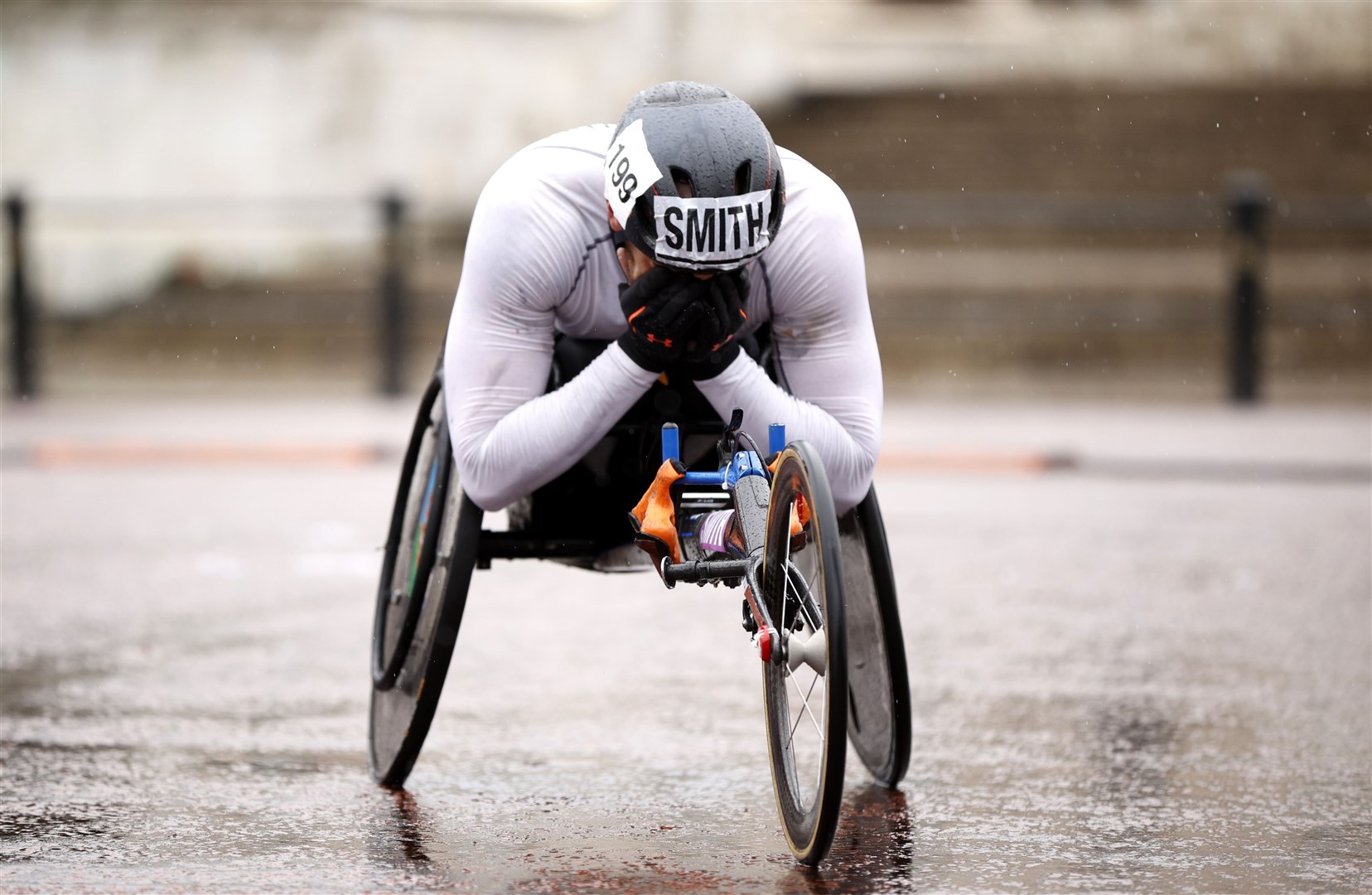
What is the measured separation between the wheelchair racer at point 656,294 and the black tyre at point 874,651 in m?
0.19

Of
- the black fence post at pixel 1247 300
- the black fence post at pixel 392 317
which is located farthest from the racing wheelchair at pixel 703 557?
the black fence post at pixel 1247 300

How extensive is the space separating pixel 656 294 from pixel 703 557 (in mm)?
595

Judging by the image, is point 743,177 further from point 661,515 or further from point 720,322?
point 661,515

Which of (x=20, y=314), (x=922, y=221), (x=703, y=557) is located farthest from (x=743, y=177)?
(x=922, y=221)

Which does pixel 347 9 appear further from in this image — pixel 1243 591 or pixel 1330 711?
pixel 1330 711

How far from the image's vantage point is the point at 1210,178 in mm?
23031

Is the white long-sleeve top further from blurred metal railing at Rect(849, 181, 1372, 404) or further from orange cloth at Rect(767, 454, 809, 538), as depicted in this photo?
blurred metal railing at Rect(849, 181, 1372, 404)

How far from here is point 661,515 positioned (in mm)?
4430

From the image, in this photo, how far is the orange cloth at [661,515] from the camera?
14.5 ft

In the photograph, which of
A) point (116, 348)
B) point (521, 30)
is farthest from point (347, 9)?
point (116, 348)

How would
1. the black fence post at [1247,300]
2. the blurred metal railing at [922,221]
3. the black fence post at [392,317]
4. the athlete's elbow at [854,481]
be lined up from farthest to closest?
the black fence post at [392,317]
the blurred metal railing at [922,221]
the black fence post at [1247,300]
the athlete's elbow at [854,481]

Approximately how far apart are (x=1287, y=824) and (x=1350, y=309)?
14.3 metres

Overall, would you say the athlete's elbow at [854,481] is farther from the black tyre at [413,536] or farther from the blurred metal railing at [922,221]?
the blurred metal railing at [922,221]

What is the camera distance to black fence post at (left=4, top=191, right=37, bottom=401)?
15422 millimetres
